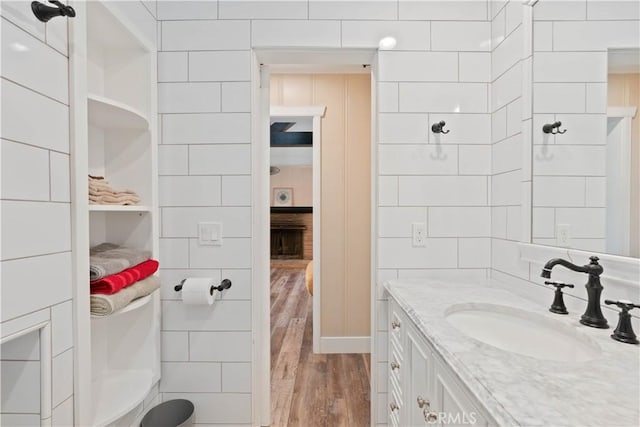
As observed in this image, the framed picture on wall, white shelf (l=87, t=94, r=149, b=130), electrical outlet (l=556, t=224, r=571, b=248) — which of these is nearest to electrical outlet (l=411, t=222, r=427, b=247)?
electrical outlet (l=556, t=224, r=571, b=248)

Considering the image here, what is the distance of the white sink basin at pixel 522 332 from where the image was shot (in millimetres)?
926

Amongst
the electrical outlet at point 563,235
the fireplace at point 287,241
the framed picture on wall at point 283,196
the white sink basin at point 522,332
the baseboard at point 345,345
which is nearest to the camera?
the white sink basin at point 522,332

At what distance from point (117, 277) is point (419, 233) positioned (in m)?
1.36

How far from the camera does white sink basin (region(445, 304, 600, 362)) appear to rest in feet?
3.04

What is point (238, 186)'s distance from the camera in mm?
1609

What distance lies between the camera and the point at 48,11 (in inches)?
35.9

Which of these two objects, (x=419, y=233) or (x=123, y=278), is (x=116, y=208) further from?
(x=419, y=233)

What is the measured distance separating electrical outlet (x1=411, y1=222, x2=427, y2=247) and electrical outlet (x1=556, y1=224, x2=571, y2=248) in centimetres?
56

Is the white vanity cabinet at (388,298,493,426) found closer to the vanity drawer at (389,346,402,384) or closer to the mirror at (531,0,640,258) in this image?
the vanity drawer at (389,346,402,384)

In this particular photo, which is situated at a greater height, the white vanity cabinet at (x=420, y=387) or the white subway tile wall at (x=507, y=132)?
the white subway tile wall at (x=507, y=132)

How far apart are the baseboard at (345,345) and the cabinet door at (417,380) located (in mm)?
1566

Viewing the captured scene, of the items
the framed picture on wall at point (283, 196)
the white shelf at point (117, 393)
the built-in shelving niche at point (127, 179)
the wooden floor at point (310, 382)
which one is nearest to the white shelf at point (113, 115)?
the built-in shelving niche at point (127, 179)

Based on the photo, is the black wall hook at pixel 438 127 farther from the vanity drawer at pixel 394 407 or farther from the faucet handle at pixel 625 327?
the vanity drawer at pixel 394 407

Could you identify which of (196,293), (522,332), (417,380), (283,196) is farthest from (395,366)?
(283,196)
